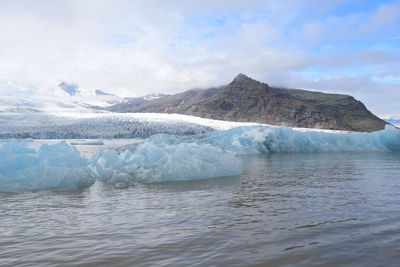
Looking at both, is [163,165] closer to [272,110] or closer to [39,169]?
[39,169]

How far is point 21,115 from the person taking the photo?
7469 centimetres

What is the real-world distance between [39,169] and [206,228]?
6952mm

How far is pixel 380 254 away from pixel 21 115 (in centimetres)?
8280

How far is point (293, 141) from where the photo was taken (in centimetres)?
2942

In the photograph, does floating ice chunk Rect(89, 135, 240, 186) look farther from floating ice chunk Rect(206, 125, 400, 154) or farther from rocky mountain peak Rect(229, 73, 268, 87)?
rocky mountain peak Rect(229, 73, 268, 87)

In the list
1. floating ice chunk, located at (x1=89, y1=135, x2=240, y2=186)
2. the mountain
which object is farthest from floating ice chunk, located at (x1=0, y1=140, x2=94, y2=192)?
the mountain

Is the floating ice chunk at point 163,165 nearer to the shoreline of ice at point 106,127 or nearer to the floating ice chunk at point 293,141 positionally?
the floating ice chunk at point 293,141

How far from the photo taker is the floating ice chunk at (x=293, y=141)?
2878cm

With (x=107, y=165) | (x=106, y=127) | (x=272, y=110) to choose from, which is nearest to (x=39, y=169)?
(x=107, y=165)

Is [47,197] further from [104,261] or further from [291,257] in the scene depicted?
[291,257]

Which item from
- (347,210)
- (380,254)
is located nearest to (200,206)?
(347,210)

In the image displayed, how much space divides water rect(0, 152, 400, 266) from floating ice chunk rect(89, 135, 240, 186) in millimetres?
2736

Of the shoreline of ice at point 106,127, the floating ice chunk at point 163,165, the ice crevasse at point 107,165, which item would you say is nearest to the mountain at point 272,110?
the shoreline of ice at point 106,127

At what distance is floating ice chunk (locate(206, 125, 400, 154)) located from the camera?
28781 mm
